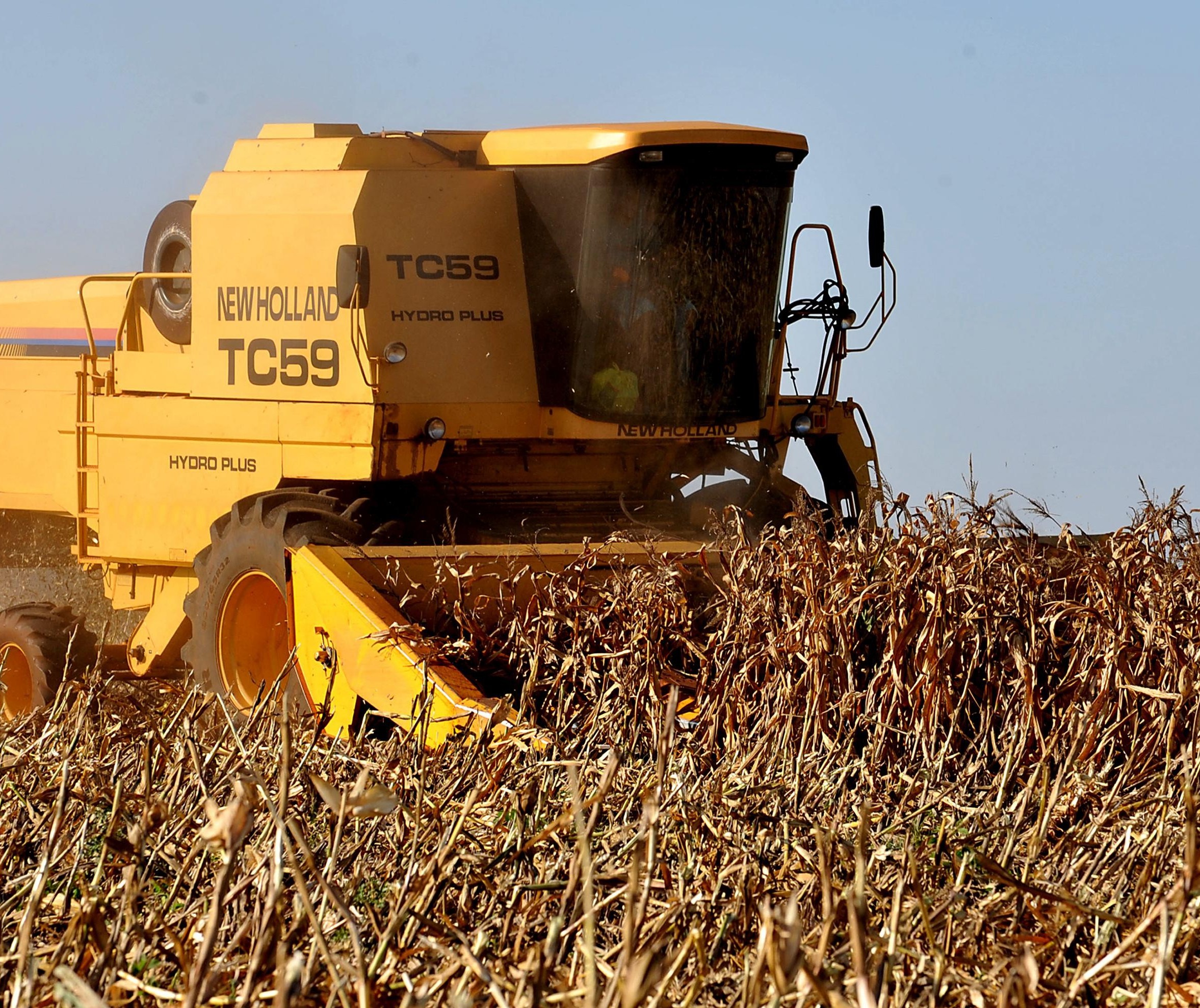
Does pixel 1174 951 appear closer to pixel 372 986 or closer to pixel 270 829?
pixel 372 986

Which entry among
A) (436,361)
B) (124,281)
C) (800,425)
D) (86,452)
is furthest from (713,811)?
(124,281)

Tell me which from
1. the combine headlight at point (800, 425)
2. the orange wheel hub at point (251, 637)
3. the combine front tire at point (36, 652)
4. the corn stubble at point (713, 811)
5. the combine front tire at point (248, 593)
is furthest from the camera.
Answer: the combine headlight at point (800, 425)

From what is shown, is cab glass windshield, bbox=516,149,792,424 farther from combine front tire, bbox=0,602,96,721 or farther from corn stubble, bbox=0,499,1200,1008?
combine front tire, bbox=0,602,96,721

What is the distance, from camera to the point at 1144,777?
12.6 feet

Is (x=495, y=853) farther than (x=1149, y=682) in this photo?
No

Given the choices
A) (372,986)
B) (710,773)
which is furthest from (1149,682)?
(372,986)

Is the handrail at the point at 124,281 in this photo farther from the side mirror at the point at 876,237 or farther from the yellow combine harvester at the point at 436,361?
the side mirror at the point at 876,237

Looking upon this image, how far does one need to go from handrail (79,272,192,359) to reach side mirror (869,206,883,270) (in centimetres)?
318

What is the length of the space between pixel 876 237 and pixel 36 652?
14.6ft

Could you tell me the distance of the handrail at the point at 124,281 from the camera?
7219 mm

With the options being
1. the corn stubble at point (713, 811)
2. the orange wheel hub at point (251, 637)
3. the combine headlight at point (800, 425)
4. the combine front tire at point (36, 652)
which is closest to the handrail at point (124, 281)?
Answer: the combine front tire at point (36, 652)

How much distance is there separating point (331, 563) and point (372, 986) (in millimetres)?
3518

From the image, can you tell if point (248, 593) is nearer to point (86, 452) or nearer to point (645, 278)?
point (86, 452)

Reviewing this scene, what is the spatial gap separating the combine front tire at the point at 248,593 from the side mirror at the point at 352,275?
0.81 meters
